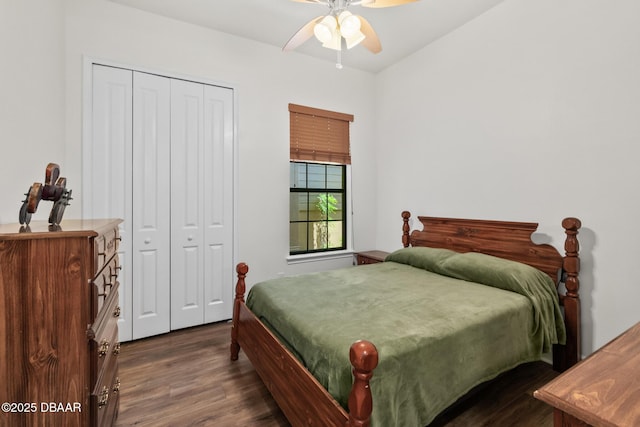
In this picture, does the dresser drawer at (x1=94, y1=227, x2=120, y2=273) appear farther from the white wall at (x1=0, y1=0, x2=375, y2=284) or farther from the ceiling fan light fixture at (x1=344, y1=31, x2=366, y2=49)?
the ceiling fan light fixture at (x1=344, y1=31, x2=366, y2=49)

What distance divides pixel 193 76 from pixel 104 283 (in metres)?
2.38

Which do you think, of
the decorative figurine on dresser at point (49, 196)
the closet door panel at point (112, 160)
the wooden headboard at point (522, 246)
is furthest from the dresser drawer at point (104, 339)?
the wooden headboard at point (522, 246)

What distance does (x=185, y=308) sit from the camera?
302 cm

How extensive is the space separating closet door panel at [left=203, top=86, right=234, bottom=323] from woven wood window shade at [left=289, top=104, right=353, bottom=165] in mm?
760

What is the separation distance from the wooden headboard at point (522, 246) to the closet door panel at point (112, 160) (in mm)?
2953

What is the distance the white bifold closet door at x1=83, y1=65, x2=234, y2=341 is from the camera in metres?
2.68

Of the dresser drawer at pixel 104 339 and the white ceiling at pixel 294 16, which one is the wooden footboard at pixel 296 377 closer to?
the dresser drawer at pixel 104 339

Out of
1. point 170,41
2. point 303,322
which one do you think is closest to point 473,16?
point 170,41

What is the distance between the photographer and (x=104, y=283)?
4.47ft

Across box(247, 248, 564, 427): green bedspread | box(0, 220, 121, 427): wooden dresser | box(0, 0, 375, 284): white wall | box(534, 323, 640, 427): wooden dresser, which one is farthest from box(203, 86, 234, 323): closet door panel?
box(534, 323, 640, 427): wooden dresser

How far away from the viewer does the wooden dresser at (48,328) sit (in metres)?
1.04

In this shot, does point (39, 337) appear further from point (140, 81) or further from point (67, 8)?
point (67, 8)

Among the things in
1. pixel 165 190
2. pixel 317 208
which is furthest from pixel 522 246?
pixel 165 190

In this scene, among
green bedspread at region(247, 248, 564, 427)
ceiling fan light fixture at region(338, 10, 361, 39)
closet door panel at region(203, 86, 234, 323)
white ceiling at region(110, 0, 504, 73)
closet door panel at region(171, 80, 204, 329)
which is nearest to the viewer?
green bedspread at region(247, 248, 564, 427)
